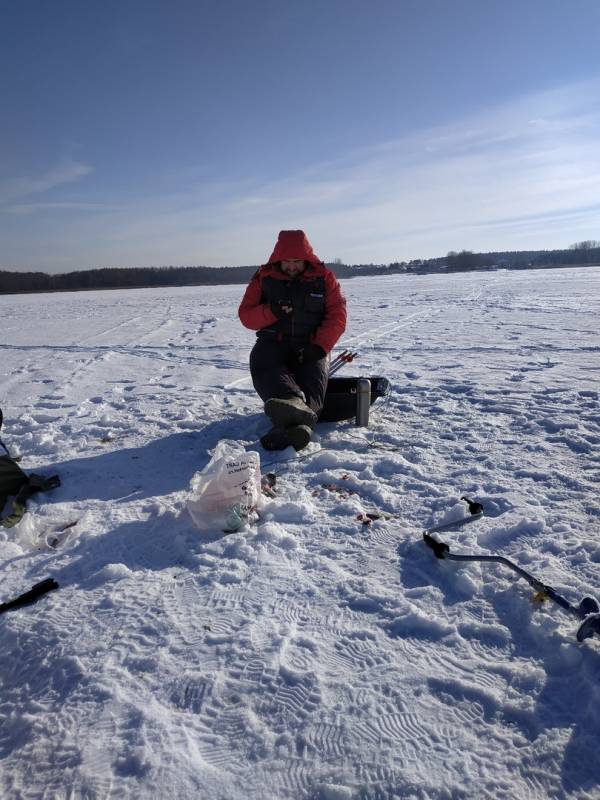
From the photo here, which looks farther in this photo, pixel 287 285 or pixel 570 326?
pixel 570 326

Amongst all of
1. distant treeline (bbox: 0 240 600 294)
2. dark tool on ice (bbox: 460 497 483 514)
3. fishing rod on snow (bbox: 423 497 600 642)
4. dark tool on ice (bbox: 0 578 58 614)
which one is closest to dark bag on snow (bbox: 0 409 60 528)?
dark tool on ice (bbox: 0 578 58 614)

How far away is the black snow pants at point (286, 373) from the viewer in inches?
170

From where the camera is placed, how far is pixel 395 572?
250 cm

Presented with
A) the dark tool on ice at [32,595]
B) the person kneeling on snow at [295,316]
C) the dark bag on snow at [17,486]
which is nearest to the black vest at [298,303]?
the person kneeling on snow at [295,316]

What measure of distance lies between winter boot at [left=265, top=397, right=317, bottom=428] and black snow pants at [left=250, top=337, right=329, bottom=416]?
8.8 inches

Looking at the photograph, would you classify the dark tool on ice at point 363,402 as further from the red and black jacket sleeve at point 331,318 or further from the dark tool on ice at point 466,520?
the dark tool on ice at point 466,520

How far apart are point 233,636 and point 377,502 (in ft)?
4.73

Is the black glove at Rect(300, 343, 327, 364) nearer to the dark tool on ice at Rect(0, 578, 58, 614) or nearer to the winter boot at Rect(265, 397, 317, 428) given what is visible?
the winter boot at Rect(265, 397, 317, 428)

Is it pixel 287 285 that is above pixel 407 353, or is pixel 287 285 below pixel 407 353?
above

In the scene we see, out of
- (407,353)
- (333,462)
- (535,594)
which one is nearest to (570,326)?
(407,353)

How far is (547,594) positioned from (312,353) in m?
2.92

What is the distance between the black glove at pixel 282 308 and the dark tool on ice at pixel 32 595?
299cm

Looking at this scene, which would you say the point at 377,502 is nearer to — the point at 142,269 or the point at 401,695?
the point at 401,695

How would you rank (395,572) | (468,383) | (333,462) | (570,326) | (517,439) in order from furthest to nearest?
(570,326) < (468,383) < (517,439) < (333,462) < (395,572)
